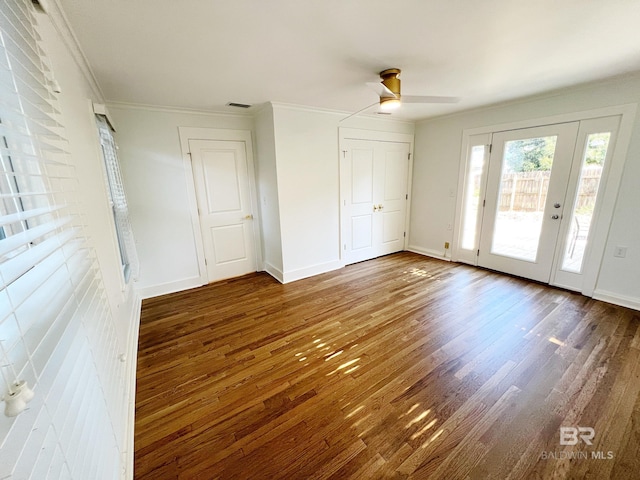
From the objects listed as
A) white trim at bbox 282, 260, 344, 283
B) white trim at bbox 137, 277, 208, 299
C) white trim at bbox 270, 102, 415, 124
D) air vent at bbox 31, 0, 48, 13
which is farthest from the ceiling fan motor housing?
white trim at bbox 137, 277, 208, 299

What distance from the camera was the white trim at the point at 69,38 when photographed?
131cm

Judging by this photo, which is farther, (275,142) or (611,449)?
(275,142)

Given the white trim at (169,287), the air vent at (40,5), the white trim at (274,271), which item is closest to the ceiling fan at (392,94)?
the air vent at (40,5)

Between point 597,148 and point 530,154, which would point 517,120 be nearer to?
point 530,154

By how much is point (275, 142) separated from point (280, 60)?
48.9 inches

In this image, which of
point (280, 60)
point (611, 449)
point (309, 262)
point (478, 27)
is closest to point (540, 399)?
point (611, 449)

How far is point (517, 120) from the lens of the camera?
10.8ft

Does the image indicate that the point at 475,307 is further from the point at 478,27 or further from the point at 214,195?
the point at 214,195

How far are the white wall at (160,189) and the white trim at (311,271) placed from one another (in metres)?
1.28

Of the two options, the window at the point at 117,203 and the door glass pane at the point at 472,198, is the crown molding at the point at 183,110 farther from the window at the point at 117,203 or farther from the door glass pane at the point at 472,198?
the door glass pane at the point at 472,198

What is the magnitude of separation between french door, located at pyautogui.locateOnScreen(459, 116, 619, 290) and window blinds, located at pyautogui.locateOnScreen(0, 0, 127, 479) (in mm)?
4312

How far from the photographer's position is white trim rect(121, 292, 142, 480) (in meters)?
1.31

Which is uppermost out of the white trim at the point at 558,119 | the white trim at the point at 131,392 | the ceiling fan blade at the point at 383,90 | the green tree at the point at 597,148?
the ceiling fan blade at the point at 383,90

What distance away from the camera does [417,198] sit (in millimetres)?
4707
